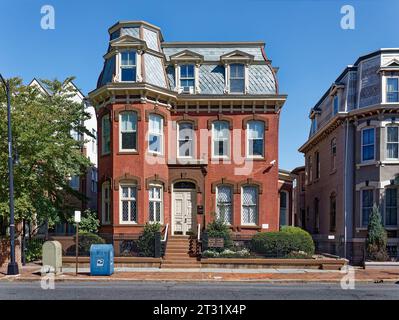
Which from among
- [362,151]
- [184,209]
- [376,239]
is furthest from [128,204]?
[362,151]

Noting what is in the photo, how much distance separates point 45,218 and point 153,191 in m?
5.53

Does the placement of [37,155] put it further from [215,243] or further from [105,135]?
[215,243]

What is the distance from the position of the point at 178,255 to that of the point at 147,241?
1.65m

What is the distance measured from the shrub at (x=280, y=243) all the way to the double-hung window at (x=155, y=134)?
274 inches

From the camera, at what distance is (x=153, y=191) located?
2320cm

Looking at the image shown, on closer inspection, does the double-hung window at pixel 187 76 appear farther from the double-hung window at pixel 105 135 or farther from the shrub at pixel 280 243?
the shrub at pixel 280 243

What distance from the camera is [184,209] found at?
24219mm

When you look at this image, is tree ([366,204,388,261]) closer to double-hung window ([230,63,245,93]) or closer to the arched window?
the arched window

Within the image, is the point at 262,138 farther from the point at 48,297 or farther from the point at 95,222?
the point at 48,297

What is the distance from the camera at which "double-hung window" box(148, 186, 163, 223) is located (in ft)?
75.8

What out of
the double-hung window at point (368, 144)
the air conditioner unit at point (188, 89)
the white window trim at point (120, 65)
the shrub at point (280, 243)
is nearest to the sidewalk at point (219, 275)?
the shrub at point (280, 243)

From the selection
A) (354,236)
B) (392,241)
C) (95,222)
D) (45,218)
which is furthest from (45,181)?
(392,241)

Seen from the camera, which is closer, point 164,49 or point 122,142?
point 122,142
